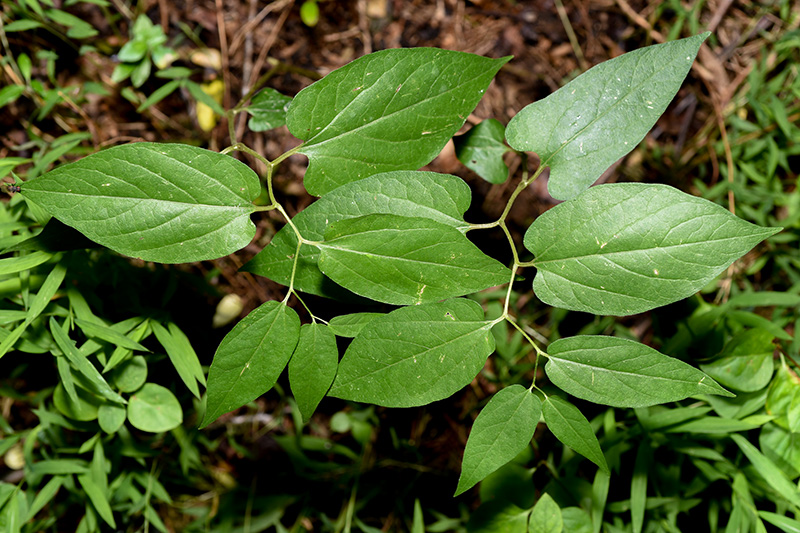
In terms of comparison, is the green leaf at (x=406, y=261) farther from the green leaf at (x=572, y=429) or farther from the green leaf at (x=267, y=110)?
the green leaf at (x=267, y=110)

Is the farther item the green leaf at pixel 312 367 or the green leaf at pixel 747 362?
the green leaf at pixel 747 362

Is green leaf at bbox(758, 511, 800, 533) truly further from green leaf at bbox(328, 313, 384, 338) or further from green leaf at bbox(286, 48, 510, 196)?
green leaf at bbox(286, 48, 510, 196)

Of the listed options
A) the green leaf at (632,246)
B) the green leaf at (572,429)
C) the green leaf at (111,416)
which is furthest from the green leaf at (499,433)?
the green leaf at (111,416)

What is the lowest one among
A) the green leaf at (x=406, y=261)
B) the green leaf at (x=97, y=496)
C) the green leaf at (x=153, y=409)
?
the green leaf at (x=97, y=496)

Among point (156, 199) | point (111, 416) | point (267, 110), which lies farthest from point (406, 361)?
point (111, 416)

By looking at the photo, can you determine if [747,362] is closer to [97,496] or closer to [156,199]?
[156,199]

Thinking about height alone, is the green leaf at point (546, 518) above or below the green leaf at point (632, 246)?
below

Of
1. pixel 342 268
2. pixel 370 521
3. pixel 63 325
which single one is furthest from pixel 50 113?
pixel 370 521

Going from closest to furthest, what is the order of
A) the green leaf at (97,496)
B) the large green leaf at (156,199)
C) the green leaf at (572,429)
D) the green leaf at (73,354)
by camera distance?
the large green leaf at (156,199)
the green leaf at (572,429)
the green leaf at (73,354)
the green leaf at (97,496)
